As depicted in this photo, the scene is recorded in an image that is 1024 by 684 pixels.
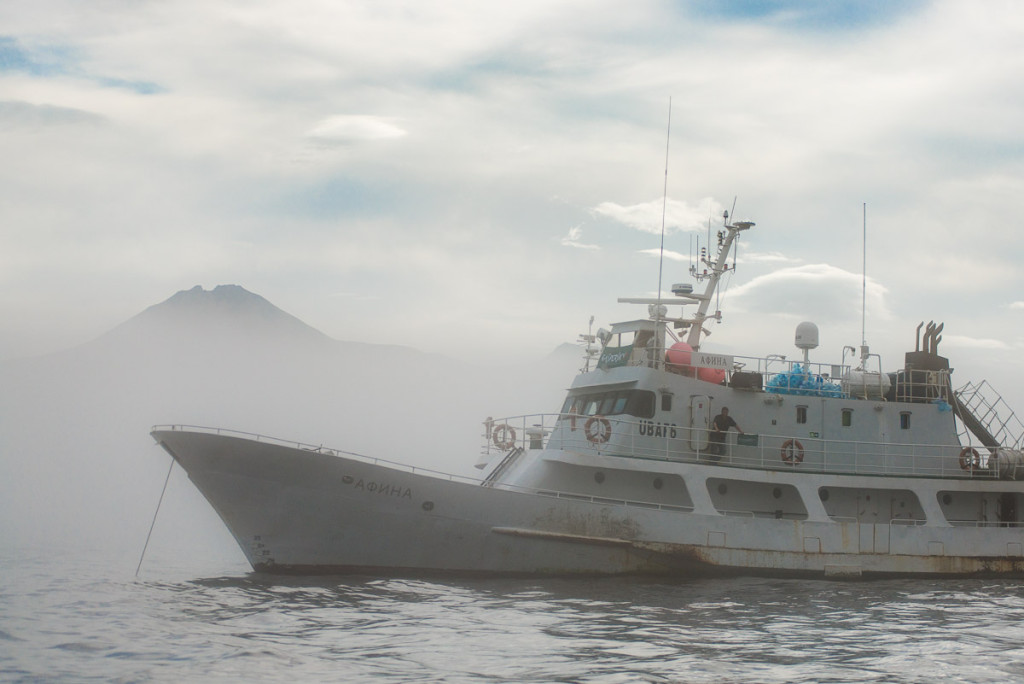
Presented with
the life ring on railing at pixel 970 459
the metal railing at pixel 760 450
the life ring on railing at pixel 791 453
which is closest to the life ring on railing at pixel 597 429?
the metal railing at pixel 760 450

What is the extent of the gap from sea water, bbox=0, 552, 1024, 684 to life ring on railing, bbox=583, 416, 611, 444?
3180mm

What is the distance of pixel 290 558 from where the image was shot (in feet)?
65.6

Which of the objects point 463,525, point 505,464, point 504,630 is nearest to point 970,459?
point 505,464

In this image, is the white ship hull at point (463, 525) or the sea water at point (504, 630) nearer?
the sea water at point (504, 630)

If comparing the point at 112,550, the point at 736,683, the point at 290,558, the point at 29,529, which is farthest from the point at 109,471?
the point at 736,683

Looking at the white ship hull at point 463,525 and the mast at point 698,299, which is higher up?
the mast at point 698,299

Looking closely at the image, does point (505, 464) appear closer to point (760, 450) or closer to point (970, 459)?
point (760, 450)

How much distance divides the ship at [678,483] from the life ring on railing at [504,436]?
0.12 feet

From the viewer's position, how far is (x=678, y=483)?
889 inches

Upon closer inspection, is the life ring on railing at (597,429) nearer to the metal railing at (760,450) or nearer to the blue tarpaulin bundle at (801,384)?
the metal railing at (760,450)

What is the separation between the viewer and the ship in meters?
20.0

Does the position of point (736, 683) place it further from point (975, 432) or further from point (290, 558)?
point (975, 432)

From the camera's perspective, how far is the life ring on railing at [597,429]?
2211cm

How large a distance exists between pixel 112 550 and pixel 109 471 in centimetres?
11741
